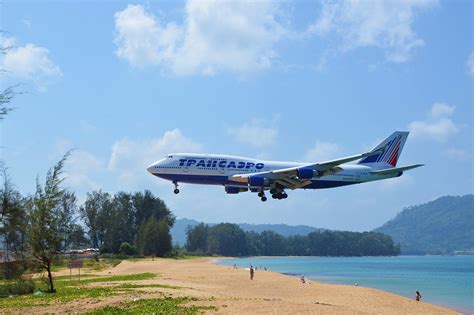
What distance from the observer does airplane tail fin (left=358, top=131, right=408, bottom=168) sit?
61.3 metres

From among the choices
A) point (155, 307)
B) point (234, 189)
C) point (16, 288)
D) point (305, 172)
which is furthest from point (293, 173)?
point (155, 307)

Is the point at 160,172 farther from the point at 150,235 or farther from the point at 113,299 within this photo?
the point at 150,235

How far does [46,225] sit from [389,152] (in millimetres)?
40872

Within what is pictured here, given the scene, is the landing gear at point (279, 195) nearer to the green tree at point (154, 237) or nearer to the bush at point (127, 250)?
the green tree at point (154, 237)

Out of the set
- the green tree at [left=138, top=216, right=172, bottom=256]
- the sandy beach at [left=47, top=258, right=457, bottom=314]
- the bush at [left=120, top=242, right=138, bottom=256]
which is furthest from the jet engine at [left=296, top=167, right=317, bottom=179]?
the bush at [left=120, top=242, right=138, bottom=256]

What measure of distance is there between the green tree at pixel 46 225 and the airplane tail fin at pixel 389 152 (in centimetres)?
3746

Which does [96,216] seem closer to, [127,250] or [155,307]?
[127,250]

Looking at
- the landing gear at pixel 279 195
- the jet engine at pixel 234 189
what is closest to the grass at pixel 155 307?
the landing gear at pixel 279 195

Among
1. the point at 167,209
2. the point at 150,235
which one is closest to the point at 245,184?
the point at 150,235

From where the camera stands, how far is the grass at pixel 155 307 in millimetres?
22141

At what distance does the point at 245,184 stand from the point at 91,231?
7803 cm

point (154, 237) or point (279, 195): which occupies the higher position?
point (154, 237)

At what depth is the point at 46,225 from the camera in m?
33.2

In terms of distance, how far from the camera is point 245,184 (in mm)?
52094
